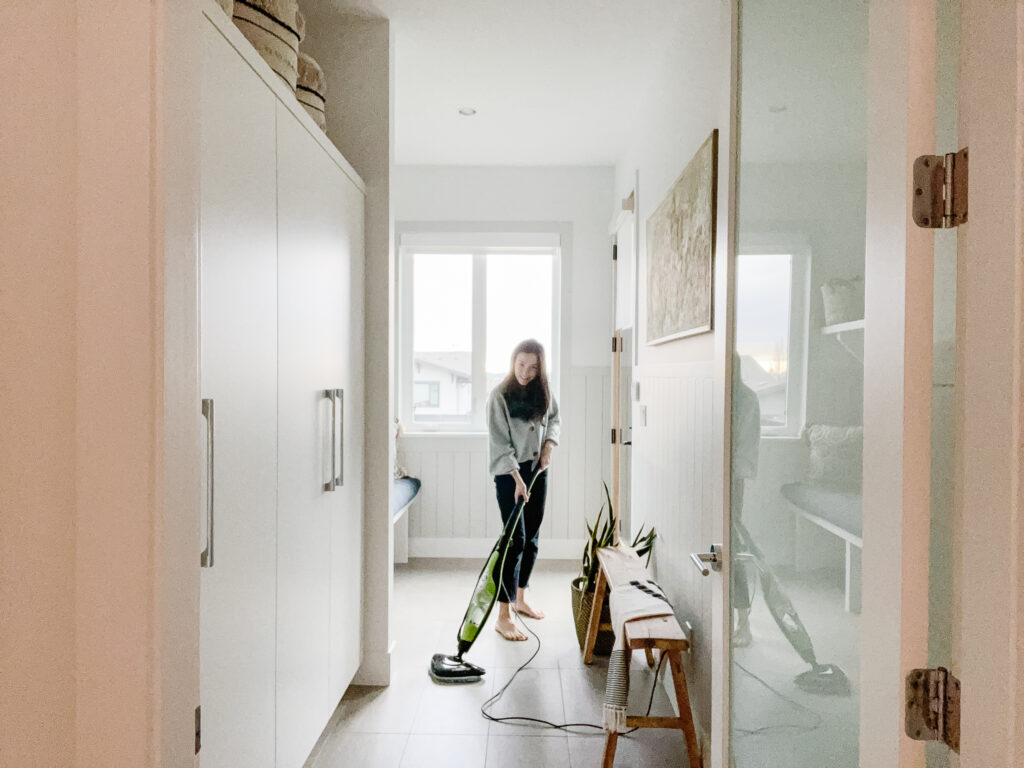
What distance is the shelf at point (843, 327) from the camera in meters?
0.93

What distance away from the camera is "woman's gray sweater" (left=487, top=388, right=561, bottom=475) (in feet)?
10.4

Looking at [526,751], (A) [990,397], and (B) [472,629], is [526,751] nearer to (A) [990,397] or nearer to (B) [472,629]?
(B) [472,629]

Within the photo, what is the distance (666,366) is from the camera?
2602mm

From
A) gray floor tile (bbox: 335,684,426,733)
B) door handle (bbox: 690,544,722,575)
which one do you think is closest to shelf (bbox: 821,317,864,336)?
door handle (bbox: 690,544,722,575)

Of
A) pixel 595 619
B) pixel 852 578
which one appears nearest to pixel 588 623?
pixel 595 619

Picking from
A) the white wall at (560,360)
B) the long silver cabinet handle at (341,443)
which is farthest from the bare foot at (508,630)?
the long silver cabinet handle at (341,443)

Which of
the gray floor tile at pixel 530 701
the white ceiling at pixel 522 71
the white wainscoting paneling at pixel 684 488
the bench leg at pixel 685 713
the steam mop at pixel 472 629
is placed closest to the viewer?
the bench leg at pixel 685 713

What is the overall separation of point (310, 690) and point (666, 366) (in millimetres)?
1785

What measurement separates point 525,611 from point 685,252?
2108mm

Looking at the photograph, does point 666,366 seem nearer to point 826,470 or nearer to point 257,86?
point 826,470

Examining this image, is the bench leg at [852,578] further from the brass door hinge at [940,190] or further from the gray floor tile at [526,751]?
the gray floor tile at [526,751]

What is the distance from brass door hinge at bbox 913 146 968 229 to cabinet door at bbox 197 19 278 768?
3.79 feet

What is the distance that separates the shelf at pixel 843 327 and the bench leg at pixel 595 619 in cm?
191

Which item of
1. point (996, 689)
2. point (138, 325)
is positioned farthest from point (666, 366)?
point (138, 325)
